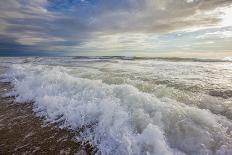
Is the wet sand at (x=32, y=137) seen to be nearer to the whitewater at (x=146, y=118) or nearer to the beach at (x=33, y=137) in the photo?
the beach at (x=33, y=137)

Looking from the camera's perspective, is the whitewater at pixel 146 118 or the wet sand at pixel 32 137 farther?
the wet sand at pixel 32 137

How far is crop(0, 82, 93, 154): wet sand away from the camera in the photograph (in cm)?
418

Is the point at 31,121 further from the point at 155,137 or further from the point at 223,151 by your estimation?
the point at 223,151

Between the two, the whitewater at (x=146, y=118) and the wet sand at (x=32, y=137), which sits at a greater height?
the whitewater at (x=146, y=118)

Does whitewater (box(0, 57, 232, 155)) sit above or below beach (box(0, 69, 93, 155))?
above

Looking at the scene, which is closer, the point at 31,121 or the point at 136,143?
the point at 136,143

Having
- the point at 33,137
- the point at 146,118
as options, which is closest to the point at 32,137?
the point at 33,137

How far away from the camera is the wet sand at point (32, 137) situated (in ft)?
13.7

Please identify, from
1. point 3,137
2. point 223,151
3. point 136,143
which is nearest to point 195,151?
point 223,151

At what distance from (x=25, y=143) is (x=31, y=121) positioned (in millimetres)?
1462

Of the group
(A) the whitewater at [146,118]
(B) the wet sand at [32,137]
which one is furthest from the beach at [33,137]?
(A) the whitewater at [146,118]

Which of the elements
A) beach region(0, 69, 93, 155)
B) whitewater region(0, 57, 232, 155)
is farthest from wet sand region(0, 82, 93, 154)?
whitewater region(0, 57, 232, 155)

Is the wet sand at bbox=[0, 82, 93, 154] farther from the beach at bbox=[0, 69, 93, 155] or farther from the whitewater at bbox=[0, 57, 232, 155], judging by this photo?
the whitewater at bbox=[0, 57, 232, 155]

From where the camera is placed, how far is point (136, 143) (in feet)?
12.9
